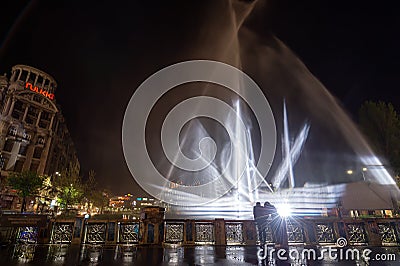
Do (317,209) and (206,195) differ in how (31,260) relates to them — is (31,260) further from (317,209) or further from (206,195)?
(206,195)

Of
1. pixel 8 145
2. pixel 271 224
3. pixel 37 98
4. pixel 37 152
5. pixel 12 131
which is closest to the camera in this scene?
pixel 271 224

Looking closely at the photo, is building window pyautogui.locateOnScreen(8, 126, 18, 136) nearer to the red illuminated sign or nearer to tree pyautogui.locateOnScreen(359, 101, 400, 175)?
the red illuminated sign

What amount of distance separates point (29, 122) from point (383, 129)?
8639 centimetres

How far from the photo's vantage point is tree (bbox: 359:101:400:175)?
32844mm

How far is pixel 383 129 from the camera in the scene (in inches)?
1393

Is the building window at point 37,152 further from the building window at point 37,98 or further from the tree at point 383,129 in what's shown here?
the tree at point 383,129

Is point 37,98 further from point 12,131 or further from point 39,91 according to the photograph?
point 12,131

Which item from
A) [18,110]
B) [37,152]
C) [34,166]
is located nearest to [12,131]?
[18,110]

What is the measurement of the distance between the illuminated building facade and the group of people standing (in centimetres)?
6758

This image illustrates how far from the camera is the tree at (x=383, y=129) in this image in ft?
108

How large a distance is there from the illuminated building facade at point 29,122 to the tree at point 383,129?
260 feet

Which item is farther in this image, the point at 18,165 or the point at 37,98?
the point at 37,98

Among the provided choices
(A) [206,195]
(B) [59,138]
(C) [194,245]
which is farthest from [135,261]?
(A) [206,195]

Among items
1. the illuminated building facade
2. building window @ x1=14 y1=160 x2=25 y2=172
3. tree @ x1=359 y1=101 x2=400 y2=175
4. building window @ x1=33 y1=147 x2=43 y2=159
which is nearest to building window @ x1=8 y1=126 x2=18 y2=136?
the illuminated building facade
